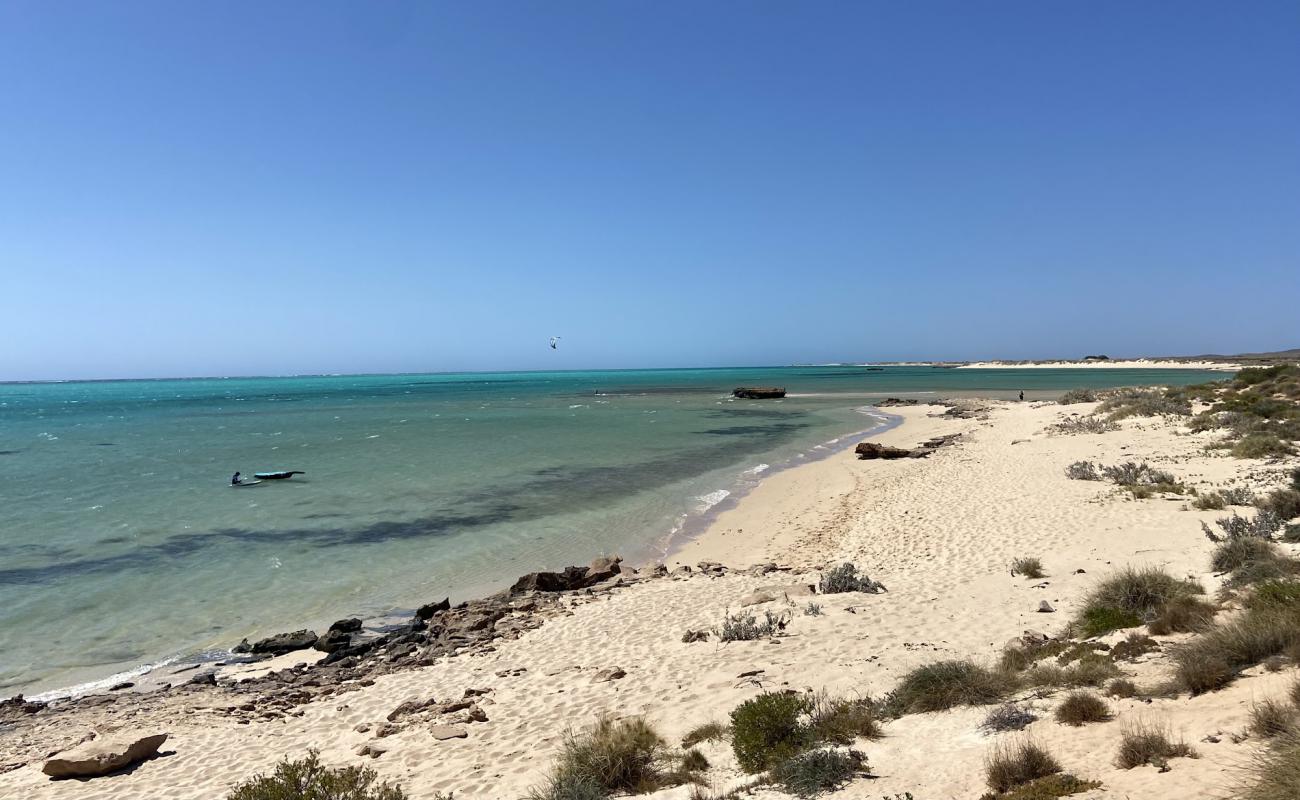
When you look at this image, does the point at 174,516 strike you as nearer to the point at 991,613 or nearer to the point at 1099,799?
the point at 991,613

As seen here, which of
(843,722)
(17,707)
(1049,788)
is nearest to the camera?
(1049,788)

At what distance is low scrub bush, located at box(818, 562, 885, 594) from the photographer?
1141 cm

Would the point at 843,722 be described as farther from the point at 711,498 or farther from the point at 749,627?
the point at 711,498

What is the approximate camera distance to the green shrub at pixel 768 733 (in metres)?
5.66

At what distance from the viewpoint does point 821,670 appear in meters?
8.13

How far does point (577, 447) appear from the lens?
125 ft

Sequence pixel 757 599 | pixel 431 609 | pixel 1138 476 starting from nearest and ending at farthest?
pixel 757 599, pixel 431 609, pixel 1138 476

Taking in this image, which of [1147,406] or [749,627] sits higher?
[1147,406]

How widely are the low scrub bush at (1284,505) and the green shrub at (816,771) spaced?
10984mm

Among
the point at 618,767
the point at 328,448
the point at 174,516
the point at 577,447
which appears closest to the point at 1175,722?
the point at 618,767

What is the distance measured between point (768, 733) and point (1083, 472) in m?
17.9

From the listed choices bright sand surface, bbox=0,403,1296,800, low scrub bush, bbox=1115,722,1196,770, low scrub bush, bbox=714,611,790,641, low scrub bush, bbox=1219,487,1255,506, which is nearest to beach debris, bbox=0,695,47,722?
bright sand surface, bbox=0,403,1296,800

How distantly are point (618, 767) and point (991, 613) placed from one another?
21.4 feet

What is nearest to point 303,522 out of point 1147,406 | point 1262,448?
point 1262,448
